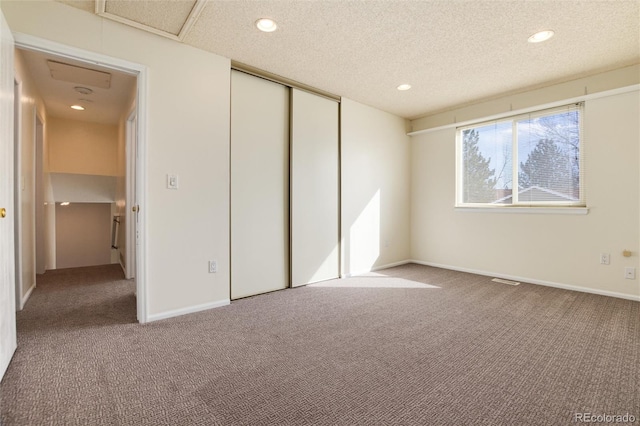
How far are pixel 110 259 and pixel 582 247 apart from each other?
7.04m

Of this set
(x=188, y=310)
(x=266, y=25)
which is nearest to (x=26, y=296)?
(x=188, y=310)

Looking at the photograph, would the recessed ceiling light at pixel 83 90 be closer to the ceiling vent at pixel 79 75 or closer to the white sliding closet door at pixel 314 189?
the ceiling vent at pixel 79 75

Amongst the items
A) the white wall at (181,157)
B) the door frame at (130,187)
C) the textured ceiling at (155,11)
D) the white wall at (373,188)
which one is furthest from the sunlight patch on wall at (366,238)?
the textured ceiling at (155,11)

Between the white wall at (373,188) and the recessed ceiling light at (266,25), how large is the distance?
70.6 inches

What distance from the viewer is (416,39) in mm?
2721

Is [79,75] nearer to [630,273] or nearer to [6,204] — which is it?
[6,204]

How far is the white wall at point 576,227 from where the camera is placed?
10.7 feet

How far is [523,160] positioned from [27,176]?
585 centimetres

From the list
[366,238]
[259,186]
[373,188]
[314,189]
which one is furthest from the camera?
[373,188]

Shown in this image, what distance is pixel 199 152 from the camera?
288cm

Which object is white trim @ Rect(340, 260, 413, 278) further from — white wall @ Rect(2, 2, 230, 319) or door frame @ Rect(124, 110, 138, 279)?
door frame @ Rect(124, 110, 138, 279)

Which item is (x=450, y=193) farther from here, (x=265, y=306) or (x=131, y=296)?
(x=131, y=296)

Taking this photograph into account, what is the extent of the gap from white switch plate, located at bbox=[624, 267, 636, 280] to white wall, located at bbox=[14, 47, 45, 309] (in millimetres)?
6010

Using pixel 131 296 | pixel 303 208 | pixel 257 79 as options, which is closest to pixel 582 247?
pixel 303 208
